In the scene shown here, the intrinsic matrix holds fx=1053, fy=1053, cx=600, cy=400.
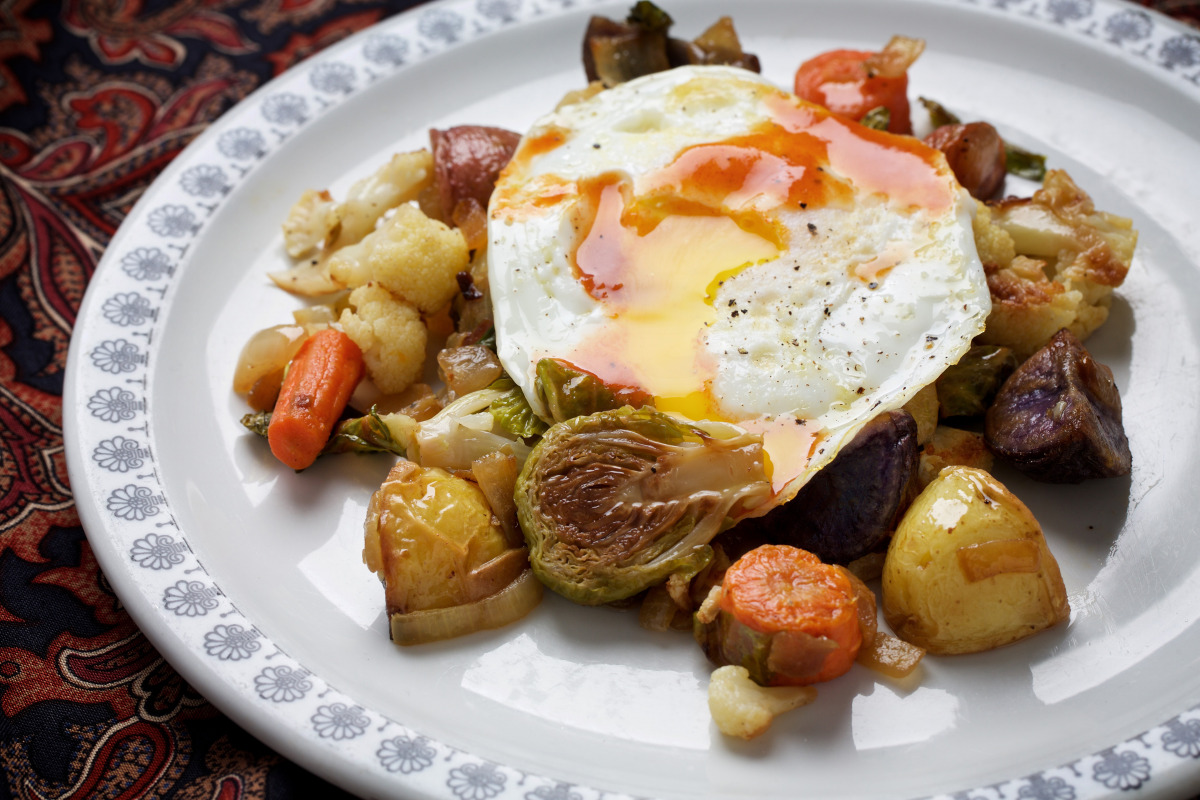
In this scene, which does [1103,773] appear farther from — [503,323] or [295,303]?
[295,303]

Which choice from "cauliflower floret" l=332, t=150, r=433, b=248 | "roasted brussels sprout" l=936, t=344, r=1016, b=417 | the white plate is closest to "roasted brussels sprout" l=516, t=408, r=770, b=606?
the white plate

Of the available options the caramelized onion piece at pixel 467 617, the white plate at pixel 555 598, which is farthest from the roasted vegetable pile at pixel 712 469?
the white plate at pixel 555 598

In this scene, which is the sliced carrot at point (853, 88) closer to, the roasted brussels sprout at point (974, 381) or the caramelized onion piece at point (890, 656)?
the roasted brussels sprout at point (974, 381)

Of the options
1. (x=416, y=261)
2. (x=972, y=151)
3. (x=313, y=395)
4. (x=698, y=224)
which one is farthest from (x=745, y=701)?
(x=972, y=151)

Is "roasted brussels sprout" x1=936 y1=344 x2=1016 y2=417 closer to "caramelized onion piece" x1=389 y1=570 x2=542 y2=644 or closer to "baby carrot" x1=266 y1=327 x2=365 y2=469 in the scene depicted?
"caramelized onion piece" x1=389 y1=570 x2=542 y2=644

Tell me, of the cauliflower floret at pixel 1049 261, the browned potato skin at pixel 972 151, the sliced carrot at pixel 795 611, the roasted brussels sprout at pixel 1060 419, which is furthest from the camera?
the browned potato skin at pixel 972 151

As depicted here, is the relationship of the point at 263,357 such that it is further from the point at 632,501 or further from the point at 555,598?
the point at 632,501
